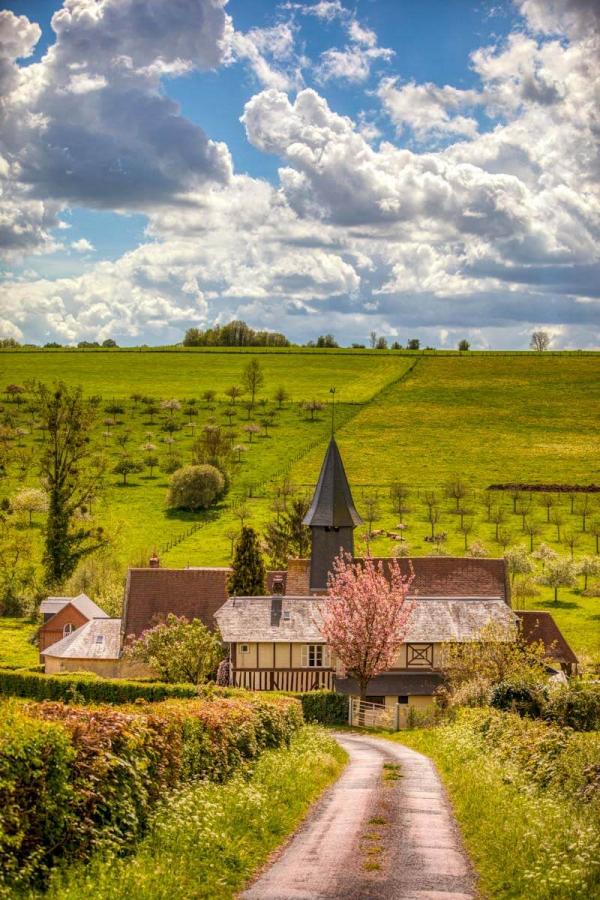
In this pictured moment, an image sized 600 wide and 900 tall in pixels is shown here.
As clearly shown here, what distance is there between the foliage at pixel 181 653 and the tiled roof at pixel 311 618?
1634 mm

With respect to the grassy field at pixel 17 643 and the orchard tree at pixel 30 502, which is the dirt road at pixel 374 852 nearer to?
the grassy field at pixel 17 643

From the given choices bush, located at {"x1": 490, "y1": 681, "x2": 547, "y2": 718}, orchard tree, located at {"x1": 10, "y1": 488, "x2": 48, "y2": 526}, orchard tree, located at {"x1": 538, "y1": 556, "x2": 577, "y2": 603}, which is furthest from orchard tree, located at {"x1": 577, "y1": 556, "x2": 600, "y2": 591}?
orchard tree, located at {"x1": 10, "y1": 488, "x2": 48, "y2": 526}

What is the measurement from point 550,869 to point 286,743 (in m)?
13.5

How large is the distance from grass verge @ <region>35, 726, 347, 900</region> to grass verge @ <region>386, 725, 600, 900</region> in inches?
123

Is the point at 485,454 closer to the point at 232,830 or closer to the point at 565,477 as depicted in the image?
the point at 565,477

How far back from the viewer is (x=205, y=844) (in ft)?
46.2

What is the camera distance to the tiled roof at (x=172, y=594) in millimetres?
61219

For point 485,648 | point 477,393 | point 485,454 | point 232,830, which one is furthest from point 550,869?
point 477,393

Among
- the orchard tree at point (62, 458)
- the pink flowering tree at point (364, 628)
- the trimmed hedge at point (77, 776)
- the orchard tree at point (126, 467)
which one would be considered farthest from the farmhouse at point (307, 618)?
the orchard tree at point (126, 467)

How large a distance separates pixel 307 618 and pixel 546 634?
15501mm

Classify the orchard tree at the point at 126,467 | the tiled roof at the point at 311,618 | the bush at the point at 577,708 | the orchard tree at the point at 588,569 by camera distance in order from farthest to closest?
the orchard tree at the point at 126,467, the orchard tree at the point at 588,569, the tiled roof at the point at 311,618, the bush at the point at 577,708

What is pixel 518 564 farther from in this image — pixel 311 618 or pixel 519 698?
pixel 519 698

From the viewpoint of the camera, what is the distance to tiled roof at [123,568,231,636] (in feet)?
201

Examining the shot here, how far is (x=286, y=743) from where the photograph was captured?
26.3 m
